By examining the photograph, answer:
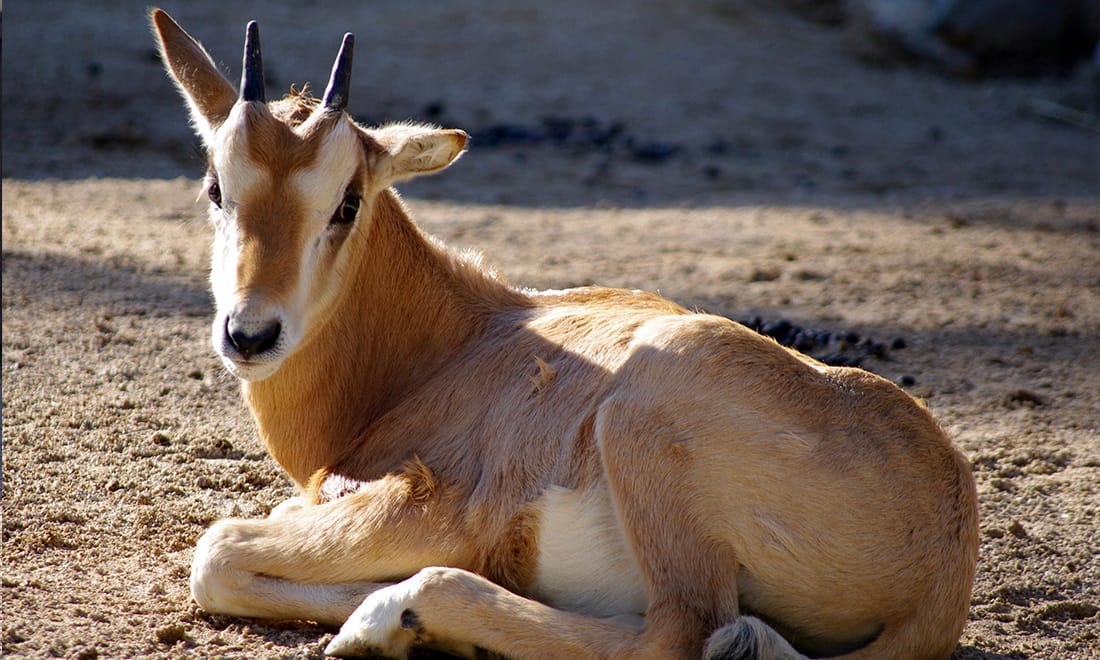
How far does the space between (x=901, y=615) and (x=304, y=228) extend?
265 centimetres

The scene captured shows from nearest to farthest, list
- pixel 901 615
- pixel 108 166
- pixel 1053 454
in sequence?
pixel 901 615 → pixel 1053 454 → pixel 108 166

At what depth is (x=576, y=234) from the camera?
1058cm

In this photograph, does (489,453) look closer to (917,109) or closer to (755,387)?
(755,387)

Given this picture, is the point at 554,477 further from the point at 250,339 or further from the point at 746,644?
the point at 250,339

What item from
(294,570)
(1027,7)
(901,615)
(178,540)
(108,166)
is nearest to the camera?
(901,615)

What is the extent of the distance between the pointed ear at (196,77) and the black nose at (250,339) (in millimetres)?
1188

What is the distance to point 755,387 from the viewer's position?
4598 mm

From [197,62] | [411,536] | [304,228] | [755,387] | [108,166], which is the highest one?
[197,62]

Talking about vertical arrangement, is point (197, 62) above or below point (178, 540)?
above

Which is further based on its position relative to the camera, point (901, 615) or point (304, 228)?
point (304, 228)

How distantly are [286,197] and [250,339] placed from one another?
63 cm

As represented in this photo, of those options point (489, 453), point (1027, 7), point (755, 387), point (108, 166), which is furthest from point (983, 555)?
point (1027, 7)

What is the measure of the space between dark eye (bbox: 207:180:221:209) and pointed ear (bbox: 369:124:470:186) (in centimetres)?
64

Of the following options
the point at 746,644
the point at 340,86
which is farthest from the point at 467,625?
the point at 340,86
